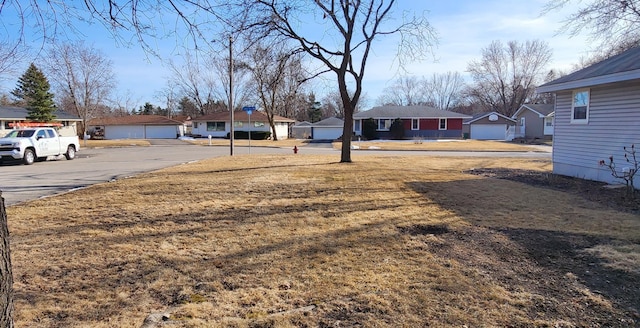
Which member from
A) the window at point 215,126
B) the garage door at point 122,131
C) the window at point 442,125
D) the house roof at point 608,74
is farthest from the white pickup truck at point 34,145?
the window at point 442,125

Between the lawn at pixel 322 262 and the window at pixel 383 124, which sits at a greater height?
the window at pixel 383 124

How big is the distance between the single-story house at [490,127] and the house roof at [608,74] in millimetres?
41394

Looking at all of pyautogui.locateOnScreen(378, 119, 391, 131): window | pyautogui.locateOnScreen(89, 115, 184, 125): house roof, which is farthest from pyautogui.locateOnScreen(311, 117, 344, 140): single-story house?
pyautogui.locateOnScreen(89, 115, 184, 125): house roof

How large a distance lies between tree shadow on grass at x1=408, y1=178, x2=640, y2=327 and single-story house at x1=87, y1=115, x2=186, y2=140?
52.9m

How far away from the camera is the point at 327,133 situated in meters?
52.4

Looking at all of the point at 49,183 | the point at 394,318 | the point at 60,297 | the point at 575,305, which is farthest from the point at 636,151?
the point at 49,183

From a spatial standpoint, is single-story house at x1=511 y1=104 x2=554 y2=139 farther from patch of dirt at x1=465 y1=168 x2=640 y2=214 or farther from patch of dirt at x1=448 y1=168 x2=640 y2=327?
patch of dirt at x1=448 y1=168 x2=640 y2=327

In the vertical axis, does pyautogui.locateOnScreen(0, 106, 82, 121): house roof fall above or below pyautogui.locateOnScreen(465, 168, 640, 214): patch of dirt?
above

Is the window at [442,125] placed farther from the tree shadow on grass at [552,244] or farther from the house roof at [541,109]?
the tree shadow on grass at [552,244]

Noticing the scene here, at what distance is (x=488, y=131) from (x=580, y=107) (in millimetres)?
42637

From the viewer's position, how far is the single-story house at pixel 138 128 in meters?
54.9

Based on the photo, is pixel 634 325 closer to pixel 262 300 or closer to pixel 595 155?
pixel 262 300

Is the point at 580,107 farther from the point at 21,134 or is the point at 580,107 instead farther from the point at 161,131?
the point at 161,131

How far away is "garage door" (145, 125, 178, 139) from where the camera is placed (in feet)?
182
